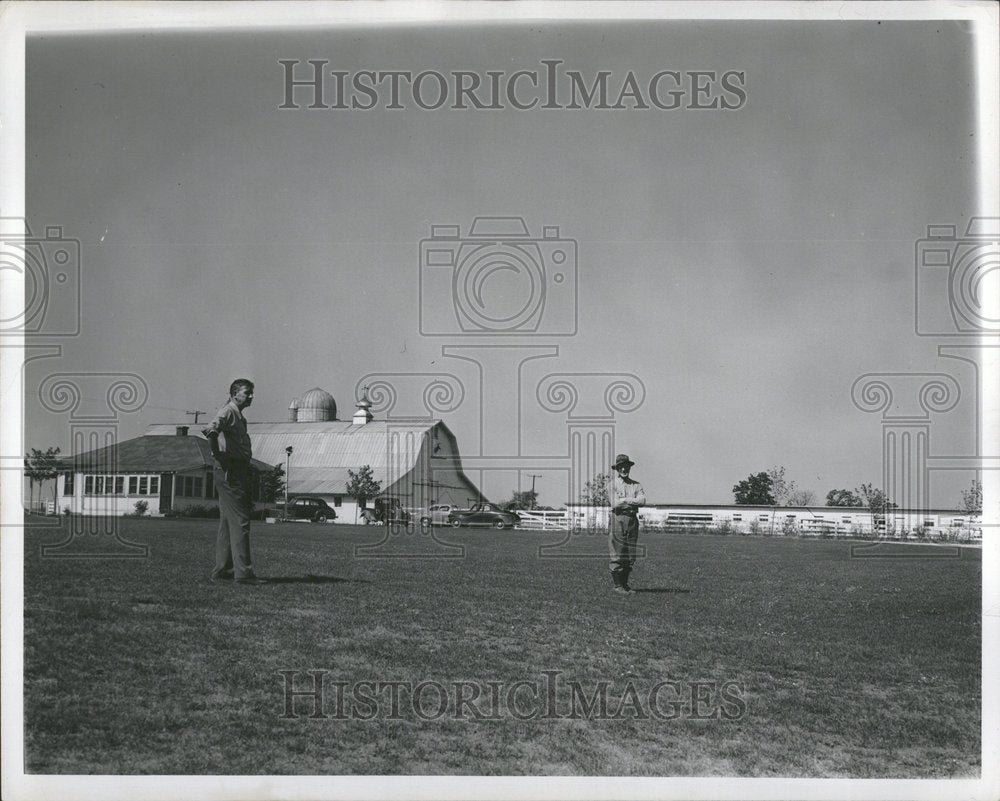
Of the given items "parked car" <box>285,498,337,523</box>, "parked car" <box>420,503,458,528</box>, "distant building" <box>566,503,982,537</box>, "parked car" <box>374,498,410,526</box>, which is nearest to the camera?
"distant building" <box>566,503,982,537</box>

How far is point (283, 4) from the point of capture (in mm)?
6992

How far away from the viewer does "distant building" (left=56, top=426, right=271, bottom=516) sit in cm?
721

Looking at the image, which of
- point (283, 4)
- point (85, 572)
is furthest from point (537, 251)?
point (85, 572)

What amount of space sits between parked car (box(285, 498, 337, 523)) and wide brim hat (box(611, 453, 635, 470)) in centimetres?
400

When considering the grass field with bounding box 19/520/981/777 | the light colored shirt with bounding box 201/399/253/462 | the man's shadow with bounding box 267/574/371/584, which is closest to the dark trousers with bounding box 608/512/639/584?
the grass field with bounding box 19/520/981/777

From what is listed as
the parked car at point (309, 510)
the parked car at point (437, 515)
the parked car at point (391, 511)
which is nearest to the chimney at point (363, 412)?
the parked car at point (391, 511)

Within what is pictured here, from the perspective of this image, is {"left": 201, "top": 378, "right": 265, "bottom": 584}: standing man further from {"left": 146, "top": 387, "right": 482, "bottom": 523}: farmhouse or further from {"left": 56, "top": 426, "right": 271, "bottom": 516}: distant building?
{"left": 146, "top": 387, "right": 482, "bottom": 523}: farmhouse

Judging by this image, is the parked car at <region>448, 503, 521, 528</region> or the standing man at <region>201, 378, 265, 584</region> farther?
the parked car at <region>448, 503, 521, 528</region>

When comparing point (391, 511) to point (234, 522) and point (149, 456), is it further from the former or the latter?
point (149, 456)

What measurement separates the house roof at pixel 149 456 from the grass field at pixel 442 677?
545mm

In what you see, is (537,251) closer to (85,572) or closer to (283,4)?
(283,4)

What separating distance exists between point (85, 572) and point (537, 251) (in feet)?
14.3

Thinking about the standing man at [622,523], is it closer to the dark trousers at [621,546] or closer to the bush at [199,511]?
the dark trousers at [621,546]

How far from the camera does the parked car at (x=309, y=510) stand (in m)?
10.8
